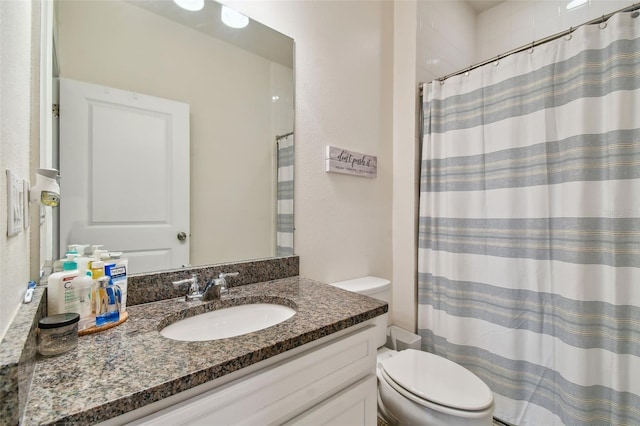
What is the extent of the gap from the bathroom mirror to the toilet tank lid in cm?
40

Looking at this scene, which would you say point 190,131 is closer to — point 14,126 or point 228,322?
point 14,126

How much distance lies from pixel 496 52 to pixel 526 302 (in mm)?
2075

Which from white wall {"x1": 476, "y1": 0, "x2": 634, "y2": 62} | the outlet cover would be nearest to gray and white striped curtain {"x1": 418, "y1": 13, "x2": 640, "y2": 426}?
white wall {"x1": 476, "y1": 0, "x2": 634, "y2": 62}

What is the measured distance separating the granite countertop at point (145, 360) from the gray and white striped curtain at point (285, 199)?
1.43ft

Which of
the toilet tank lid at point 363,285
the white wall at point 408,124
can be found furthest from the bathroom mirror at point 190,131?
the white wall at point 408,124

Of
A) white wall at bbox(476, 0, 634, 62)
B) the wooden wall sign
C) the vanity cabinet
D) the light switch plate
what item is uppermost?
white wall at bbox(476, 0, 634, 62)

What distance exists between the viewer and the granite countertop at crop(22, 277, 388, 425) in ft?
1.47

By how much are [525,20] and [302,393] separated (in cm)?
287

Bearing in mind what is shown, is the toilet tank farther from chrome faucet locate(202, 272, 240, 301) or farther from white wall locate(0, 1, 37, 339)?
white wall locate(0, 1, 37, 339)

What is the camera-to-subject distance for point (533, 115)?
1.35 meters

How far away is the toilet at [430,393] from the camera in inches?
38.3

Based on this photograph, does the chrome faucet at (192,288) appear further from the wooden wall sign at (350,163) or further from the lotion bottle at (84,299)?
the wooden wall sign at (350,163)

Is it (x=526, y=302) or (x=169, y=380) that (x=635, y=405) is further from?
(x=169, y=380)

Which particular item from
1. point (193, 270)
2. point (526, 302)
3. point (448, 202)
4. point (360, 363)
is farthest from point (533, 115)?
point (193, 270)
